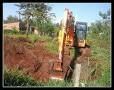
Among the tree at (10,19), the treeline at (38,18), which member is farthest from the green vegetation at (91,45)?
the tree at (10,19)

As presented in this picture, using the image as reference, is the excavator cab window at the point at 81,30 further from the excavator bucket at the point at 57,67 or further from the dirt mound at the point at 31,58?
the excavator bucket at the point at 57,67

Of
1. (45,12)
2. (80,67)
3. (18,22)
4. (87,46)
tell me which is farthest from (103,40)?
(18,22)

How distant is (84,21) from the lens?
4.75 m

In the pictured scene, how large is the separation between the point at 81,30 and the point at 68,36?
0.78 ft

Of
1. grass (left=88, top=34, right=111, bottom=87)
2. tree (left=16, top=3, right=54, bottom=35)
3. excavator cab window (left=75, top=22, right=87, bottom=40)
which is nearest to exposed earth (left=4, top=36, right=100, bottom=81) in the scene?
grass (left=88, top=34, right=111, bottom=87)

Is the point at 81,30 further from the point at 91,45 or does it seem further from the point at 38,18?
the point at 38,18

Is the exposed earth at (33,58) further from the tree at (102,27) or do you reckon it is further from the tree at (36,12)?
the tree at (102,27)

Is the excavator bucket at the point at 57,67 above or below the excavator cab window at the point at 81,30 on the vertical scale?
below

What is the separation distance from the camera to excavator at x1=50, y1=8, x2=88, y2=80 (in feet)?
15.6

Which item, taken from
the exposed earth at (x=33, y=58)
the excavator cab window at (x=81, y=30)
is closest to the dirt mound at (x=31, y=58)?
the exposed earth at (x=33, y=58)

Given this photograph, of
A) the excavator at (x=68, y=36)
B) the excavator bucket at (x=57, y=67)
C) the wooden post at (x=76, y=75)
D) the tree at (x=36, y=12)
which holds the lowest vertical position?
the wooden post at (x=76, y=75)

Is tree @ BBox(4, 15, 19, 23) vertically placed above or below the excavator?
above

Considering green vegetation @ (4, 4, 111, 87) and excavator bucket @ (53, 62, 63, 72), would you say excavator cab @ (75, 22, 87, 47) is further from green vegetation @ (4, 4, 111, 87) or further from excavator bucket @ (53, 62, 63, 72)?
excavator bucket @ (53, 62, 63, 72)

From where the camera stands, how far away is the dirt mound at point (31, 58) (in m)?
4.73
